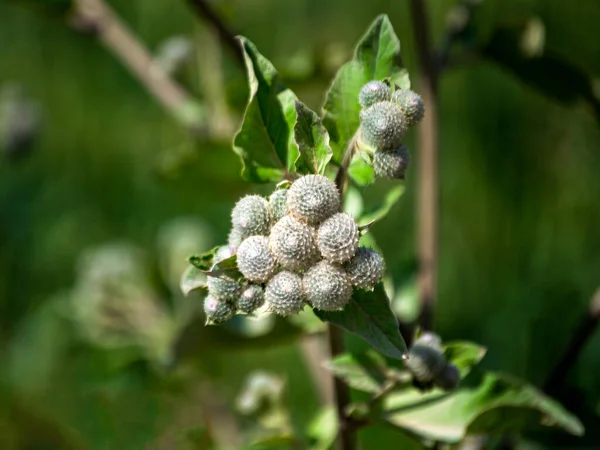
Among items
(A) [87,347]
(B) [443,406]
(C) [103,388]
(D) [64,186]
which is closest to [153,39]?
(D) [64,186]

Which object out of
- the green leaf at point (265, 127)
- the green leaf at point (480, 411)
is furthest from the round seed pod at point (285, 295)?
the green leaf at point (480, 411)

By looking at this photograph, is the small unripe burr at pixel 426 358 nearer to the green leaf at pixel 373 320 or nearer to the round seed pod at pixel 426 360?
the round seed pod at pixel 426 360

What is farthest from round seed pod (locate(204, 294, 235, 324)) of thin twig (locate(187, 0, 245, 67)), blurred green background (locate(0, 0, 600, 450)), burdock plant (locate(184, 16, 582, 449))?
thin twig (locate(187, 0, 245, 67))

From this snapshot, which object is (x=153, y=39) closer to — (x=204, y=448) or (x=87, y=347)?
(x=87, y=347)

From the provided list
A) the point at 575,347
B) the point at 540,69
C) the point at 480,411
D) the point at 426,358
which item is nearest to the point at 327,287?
the point at 426,358

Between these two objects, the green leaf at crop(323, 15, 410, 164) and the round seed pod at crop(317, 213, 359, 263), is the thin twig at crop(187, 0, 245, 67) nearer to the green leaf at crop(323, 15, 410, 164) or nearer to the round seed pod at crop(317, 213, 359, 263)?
the green leaf at crop(323, 15, 410, 164)

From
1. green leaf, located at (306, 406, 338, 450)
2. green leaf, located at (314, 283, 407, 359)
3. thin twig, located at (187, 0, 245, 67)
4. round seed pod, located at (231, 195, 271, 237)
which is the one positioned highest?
thin twig, located at (187, 0, 245, 67)
